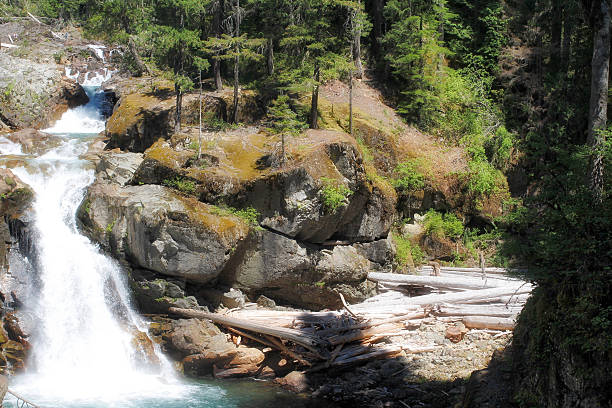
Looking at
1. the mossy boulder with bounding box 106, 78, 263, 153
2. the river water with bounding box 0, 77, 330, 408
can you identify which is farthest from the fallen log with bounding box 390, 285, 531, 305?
the mossy boulder with bounding box 106, 78, 263, 153

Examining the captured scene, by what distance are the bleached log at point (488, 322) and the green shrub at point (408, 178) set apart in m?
7.20

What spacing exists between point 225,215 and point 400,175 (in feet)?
29.7

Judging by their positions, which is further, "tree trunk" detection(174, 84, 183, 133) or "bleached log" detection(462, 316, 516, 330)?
"tree trunk" detection(174, 84, 183, 133)

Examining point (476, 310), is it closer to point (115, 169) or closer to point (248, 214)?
point (248, 214)

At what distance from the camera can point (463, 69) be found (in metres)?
26.6

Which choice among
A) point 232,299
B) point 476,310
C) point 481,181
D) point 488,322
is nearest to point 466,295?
point 476,310

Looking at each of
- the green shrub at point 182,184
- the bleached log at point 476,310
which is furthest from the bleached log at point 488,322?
the green shrub at point 182,184

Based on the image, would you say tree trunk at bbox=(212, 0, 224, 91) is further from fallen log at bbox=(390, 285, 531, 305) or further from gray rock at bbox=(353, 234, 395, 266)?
fallen log at bbox=(390, 285, 531, 305)

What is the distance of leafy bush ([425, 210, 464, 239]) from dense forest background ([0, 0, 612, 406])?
1545 millimetres

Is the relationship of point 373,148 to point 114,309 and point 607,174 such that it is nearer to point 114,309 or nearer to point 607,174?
point 114,309

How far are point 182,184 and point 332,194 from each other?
16.1 ft

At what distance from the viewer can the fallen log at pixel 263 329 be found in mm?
13148

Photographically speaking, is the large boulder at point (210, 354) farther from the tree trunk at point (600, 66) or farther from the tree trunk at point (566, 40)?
the tree trunk at point (566, 40)

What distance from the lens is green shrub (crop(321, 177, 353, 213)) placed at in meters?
15.6
